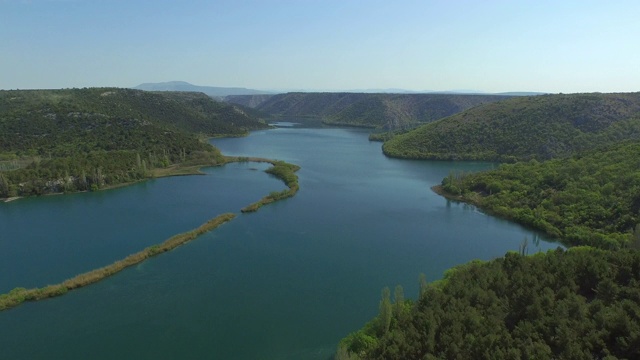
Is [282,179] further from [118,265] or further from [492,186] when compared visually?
[118,265]

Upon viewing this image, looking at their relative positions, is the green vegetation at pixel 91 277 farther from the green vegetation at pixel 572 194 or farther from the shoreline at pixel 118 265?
the green vegetation at pixel 572 194

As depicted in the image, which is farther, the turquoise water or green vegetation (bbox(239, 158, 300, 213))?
green vegetation (bbox(239, 158, 300, 213))

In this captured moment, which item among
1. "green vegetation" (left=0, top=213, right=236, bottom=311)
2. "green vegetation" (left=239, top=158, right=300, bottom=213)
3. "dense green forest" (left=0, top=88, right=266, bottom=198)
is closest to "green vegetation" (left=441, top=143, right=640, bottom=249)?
"green vegetation" (left=239, top=158, right=300, bottom=213)

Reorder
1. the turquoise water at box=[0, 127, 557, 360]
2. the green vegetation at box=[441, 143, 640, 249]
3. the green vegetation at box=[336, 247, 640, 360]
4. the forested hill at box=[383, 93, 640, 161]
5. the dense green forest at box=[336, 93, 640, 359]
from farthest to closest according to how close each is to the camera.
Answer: the forested hill at box=[383, 93, 640, 161] → the green vegetation at box=[441, 143, 640, 249] → the turquoise water at box=[0, 127, 557, 360] → the dense green forest at box=[336, 93, 640, 359] → the green vegetation at box=[336, 247, 640, 360]

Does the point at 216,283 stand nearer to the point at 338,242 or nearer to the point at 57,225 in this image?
the point at 338,242

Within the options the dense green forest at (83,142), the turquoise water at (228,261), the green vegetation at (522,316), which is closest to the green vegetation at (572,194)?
the turquoise water at (228,261)

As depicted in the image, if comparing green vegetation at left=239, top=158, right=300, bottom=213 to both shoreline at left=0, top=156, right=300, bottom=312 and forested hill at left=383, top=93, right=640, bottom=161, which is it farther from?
forested hill at left=383, top=93, right=640, bottom=161
